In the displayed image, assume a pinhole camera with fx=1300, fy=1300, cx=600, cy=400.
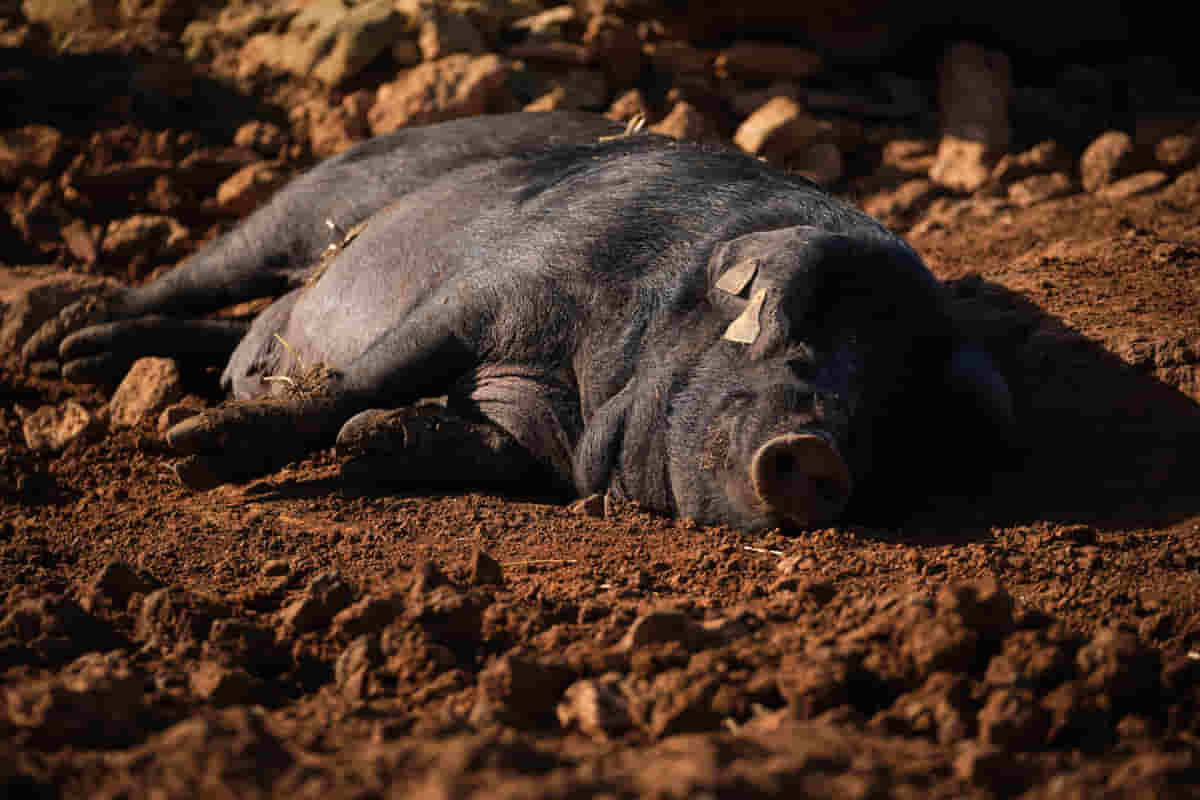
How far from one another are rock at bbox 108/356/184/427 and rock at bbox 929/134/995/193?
3.75m

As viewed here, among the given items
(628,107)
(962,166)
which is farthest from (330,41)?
(962,166)

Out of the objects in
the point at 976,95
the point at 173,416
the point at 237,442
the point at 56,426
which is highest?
the point at 976,95

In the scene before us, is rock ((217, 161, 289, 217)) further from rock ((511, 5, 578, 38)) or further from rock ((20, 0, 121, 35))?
rock ((20, 0, 121, 35))

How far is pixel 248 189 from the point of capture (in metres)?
6.35

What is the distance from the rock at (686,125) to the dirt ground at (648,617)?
1625mm

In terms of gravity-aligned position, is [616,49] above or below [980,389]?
above

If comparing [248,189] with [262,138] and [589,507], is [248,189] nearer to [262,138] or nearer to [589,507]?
[262,138]

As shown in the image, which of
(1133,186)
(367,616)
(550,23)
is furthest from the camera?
(550,23)

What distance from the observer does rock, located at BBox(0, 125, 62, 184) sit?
6.57m

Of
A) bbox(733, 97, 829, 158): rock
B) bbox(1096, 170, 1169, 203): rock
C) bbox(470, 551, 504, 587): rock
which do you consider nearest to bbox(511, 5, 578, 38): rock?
bbox(733, 97, 829, 158): rock

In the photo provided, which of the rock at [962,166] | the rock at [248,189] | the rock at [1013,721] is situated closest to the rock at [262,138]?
the rock at [248,189]

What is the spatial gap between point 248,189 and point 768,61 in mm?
2783

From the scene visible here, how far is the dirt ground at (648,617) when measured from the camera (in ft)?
5.53

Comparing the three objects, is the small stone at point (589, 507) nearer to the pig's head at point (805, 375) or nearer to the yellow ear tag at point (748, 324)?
the pig's head at point (805, 375)
